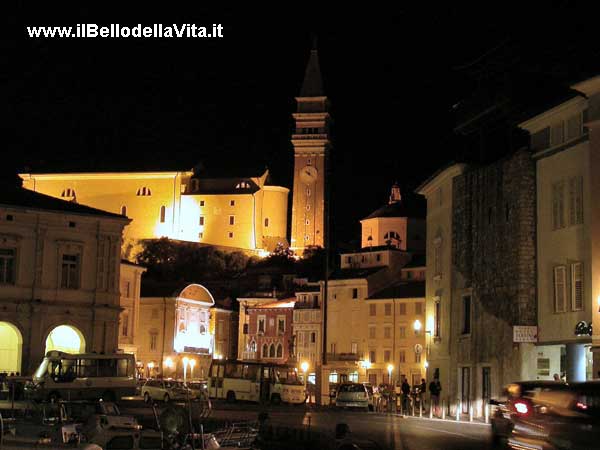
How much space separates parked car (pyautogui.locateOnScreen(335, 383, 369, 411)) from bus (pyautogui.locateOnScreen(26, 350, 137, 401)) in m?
10.5

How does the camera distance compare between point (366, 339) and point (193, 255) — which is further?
point (193, 255)

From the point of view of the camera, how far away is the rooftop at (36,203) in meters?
56.1

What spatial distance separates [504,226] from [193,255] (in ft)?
361

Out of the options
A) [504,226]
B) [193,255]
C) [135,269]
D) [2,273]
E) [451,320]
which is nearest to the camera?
[504,226]

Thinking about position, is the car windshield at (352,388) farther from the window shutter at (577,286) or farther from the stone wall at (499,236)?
the window shutter at (577,286)

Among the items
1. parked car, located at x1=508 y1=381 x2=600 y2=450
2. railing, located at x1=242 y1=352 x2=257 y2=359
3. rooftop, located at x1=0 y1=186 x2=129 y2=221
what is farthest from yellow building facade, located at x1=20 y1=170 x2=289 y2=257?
parked car, located at x1=508 y1=381 x2=600 y2=450

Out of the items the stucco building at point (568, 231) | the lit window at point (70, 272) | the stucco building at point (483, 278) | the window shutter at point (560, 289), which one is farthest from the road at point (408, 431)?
the lit window at point (70, 272)

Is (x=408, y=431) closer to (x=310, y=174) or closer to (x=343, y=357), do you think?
(x=343, y=357)

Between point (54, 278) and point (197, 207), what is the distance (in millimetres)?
95900

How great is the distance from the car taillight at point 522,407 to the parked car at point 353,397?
3052cm

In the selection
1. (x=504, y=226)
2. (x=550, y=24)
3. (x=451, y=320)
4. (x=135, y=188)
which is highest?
(x=135, y=188)

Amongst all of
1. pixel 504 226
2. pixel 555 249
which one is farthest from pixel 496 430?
pixel 504 226

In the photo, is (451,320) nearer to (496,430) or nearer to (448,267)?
Result: (448,267)

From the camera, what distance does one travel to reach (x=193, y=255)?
147 metres
